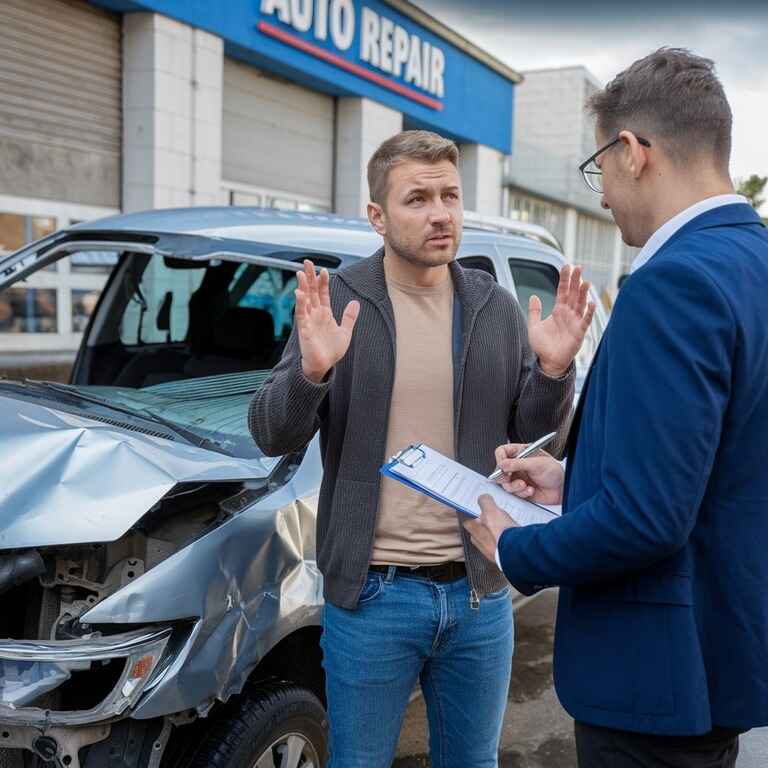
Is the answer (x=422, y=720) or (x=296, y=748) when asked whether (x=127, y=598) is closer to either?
(x=296, y=748)

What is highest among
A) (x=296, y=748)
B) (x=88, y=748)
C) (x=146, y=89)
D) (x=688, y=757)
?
(x=146, y=89)

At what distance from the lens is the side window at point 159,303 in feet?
13.4

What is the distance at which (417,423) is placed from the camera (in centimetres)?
206

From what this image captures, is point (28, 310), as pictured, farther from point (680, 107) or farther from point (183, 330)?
point (680, 107)

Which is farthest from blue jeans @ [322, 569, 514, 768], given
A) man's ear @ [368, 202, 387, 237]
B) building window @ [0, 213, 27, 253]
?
building window @ [0, 213, 27, 253]

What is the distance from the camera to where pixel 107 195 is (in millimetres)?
10148

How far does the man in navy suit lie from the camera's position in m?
1.26

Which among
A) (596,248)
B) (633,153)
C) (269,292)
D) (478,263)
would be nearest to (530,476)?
(633,153)

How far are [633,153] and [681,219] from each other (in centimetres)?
13

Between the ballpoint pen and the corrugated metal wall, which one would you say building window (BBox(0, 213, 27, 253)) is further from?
the ballpoint pen

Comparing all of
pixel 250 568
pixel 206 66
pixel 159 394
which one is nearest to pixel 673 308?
pixel 250 568

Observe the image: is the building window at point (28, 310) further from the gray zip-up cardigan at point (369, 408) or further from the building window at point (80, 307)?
the gray zip-up cardigan at point (369, 408)

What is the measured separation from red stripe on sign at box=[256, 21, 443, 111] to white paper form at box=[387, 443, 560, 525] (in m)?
10.8

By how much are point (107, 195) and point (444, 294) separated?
8873 millimetres
